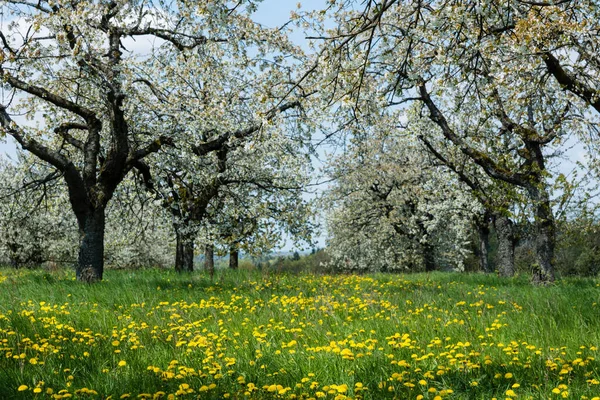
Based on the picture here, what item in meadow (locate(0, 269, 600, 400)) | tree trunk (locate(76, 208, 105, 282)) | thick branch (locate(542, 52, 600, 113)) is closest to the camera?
meadow (locate(0, 269, 600, 400))

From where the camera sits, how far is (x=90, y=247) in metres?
11.8

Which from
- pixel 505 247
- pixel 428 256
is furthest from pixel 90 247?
pixel 428 256

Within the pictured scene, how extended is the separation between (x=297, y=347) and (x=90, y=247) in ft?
26.0

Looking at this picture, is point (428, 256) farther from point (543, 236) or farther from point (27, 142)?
point (27, 142)

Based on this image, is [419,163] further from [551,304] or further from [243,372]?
[243,372]

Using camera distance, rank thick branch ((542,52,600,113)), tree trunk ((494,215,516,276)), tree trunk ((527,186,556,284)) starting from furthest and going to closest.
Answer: tree trunk ((494,215,516,276))
tree trunk ((527,186,556,284))
thick branch ((542,52,600,113))

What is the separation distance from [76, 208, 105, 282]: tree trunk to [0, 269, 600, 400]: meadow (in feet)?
7.76

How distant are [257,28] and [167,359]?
28.1 feet

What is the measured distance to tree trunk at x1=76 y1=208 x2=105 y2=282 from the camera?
1168cm

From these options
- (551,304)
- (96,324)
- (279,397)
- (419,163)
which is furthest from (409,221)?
(279,397)

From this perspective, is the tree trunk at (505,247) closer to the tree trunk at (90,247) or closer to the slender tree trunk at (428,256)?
the slender tree trunk at (428,256)

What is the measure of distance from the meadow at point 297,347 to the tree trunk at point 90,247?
7.76 ft

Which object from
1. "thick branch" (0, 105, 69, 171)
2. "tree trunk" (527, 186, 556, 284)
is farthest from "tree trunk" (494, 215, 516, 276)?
"thick branch" (0, 105, 69, 171)

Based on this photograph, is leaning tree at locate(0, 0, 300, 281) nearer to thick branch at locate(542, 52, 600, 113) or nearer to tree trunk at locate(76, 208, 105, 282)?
tree trunk at locate(76, 208, 105, 282)
